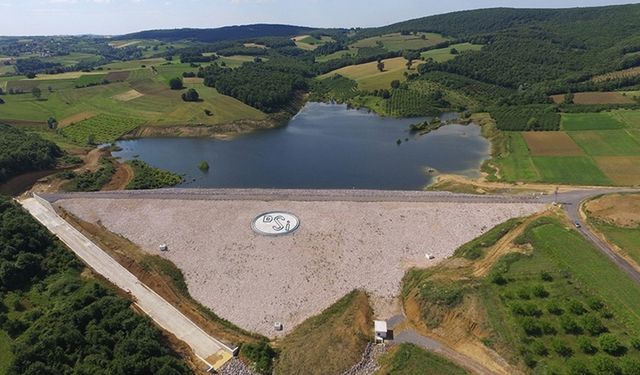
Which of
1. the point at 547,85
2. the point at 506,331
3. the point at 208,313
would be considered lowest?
the point at 208,313

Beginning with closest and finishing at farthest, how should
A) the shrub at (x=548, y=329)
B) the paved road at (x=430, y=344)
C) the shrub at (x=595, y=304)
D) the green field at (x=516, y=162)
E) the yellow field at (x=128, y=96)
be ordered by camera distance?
the paved road at (x=430, y=344) < the shrub at (x=548, y=329) < the shrub at (x=595, y=304) < the green field at (x=516, y=162) < the yellow field at (x=128, y=96)

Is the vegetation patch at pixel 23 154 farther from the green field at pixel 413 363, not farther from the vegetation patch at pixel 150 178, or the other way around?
the green field at pixel 413 363

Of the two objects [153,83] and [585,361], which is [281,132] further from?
[585,361]

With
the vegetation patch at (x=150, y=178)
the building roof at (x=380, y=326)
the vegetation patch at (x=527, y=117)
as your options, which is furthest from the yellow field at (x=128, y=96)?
the building roof at (x=380, y=326)

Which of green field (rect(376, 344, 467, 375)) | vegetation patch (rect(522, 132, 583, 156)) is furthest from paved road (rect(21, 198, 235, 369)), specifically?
vegetation patch (rect(522, 132, 583, 156))

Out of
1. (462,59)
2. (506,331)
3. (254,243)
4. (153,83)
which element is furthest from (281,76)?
(506,331)

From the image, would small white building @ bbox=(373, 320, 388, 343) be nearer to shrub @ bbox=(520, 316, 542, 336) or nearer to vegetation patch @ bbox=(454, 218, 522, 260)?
shrub @ bbox=(520, 316, 542, 336)
